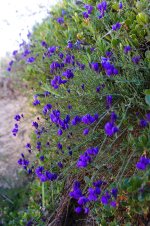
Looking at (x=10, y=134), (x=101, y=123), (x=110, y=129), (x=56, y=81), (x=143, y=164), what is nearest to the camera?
(x=143, y=164)

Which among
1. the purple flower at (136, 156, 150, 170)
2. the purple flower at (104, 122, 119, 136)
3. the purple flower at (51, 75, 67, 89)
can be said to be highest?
the purple flower at (51, 75, 67, 89)

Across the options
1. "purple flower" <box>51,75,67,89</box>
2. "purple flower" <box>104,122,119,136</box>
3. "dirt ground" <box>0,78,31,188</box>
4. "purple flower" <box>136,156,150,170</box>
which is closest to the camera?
"purple flower" <box>136,156,150,170</box>

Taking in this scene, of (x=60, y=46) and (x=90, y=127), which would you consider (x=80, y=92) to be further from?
(x=60, y=46)

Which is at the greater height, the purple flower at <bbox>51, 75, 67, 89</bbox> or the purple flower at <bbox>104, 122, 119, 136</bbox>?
the purple flower at <bbox>51, 75, 67, 89</bbox>

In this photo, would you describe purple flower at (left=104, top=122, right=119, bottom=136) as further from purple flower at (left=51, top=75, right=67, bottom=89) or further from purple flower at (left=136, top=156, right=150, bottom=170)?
purple flower at (left=51, top=75, right=67, bottom=89)

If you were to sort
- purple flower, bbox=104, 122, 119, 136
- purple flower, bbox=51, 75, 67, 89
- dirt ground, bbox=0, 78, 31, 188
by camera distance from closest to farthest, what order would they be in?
purple flower, bbox=104, 122, 119, 136
purple flower, bbox=51, 75, 67, 89
dirt ground, bbox=0, 78, 31, 188

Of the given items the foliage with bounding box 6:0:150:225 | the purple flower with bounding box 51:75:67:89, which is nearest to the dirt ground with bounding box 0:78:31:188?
the foliage with bounding box 6:0:150:225

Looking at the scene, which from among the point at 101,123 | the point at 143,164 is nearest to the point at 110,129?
the point at 143,164

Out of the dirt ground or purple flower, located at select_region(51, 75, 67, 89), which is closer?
purple flower, located at select_region(51, 75, 67, 89)

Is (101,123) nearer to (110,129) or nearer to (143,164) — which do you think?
(110,129)
